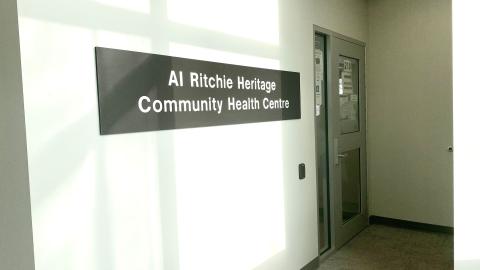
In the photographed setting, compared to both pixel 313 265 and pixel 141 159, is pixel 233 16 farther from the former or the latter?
pixel 313 265

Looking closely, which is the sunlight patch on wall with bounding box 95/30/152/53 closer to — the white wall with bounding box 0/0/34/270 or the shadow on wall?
the shadow on wall

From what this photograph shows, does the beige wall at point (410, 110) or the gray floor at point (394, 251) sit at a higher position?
the beige wall at point (410, 110)

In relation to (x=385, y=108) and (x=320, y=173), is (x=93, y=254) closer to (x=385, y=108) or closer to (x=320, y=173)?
(x=320, y=173)

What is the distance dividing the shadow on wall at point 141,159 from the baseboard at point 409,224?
220cm

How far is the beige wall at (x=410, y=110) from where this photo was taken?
12.8 feet

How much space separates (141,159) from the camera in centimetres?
178

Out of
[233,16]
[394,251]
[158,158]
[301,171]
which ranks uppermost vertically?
[233,16]

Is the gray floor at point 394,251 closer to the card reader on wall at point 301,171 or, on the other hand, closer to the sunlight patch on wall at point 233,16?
the card reader on wall at point 301,171

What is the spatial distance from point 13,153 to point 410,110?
3.84 meters

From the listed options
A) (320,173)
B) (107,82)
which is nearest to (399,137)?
(320,173)

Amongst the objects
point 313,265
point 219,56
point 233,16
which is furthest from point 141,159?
point 313,265

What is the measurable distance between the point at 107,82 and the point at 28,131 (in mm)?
390

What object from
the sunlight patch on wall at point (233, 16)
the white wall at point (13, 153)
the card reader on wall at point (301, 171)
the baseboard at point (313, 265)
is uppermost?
the sunlight patch on wall at point (233, 16)
